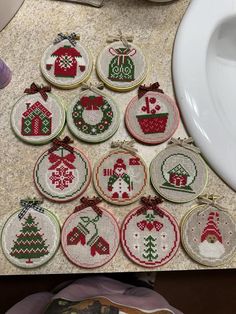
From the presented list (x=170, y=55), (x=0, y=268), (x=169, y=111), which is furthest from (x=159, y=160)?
(x=0, y=268)

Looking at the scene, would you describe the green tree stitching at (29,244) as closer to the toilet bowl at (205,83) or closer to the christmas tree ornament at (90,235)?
the christmas tree ornament at (90,235)

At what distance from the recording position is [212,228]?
62cm

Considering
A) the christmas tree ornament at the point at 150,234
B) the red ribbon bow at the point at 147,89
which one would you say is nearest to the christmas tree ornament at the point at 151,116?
the red ribbon bow at the point at 147,89

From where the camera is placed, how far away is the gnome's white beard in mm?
608

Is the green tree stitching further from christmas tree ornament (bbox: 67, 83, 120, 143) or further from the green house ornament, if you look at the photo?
the green house ornament

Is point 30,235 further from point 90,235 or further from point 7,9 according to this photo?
point 7,9

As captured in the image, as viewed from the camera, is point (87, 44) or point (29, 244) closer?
point (29, 244)

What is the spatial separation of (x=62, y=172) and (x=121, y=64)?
0.21m

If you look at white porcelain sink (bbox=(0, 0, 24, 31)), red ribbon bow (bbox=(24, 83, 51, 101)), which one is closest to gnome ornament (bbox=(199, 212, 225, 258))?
red ribbon bow (bbox=(24, 83, 51, 101))

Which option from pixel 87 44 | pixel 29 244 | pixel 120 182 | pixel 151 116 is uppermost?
pixel 87 44

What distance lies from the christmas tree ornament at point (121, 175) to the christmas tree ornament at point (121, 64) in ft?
0.35

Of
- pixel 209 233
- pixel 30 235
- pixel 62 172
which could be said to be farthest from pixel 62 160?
pixel 209 233

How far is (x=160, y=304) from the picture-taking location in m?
0.71

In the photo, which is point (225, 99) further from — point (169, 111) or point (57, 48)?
point (57, 48)
